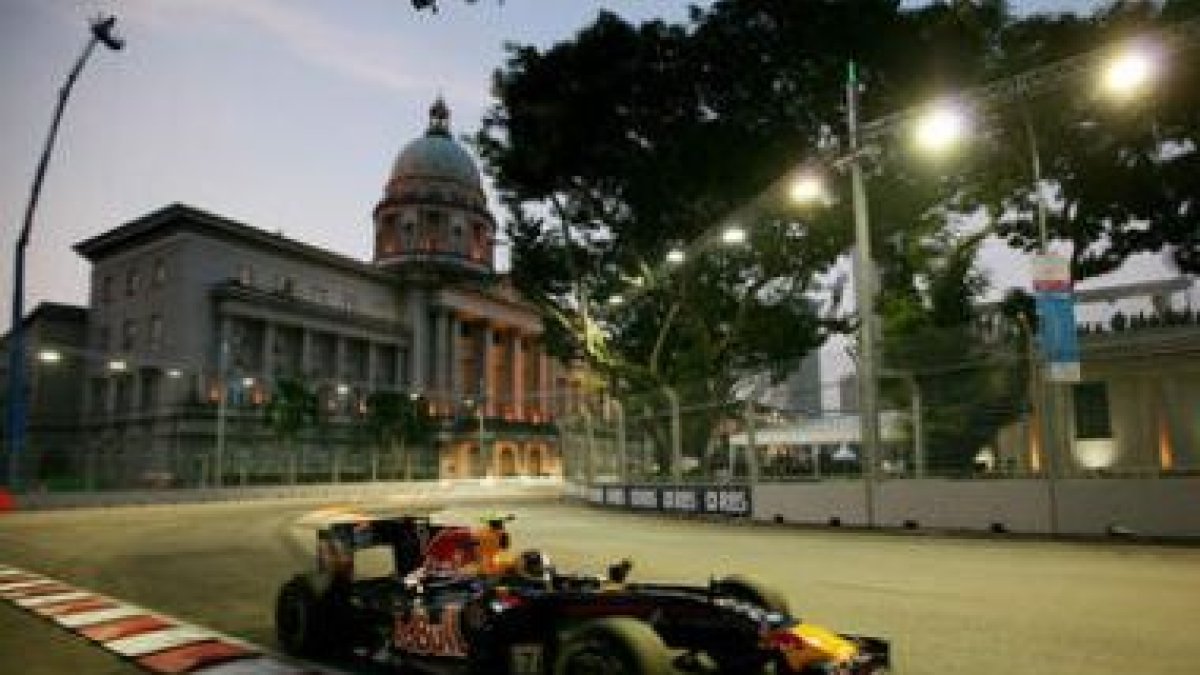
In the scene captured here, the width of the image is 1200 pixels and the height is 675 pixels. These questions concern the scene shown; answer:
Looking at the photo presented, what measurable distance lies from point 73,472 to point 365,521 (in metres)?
37.4

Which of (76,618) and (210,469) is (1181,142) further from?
(210,469)

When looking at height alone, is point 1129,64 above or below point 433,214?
below

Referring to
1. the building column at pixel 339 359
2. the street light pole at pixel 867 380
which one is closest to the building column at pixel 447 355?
the building column at pixel 339 359

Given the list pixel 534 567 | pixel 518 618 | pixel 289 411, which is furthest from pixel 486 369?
pixel 518 618

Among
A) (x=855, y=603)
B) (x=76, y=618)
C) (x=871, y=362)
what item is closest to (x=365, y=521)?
(x=76, y=618)

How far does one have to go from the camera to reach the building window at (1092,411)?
16234 millimetres

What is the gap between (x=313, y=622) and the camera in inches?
289

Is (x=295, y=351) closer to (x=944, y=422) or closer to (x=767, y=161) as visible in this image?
(x=767, y=161)

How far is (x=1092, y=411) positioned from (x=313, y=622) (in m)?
15.6

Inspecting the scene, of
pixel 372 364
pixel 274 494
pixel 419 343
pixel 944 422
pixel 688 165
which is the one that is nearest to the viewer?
pixel 944 422

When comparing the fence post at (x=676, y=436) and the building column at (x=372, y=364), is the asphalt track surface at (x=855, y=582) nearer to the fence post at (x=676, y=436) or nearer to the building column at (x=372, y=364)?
the fence post at (x=676, y=436)

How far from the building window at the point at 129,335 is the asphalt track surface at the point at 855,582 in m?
56.6

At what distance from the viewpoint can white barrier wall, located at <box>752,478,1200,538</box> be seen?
1460 cm

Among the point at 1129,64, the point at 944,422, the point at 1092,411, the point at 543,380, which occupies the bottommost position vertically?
the point at 944,422
